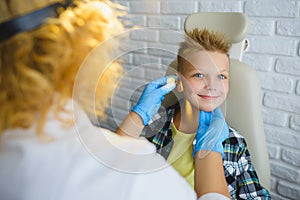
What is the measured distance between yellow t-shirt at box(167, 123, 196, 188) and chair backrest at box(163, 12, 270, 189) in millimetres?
120

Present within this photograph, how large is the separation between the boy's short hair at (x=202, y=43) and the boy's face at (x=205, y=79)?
0.05 feet

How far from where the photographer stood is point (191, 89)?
812 mm

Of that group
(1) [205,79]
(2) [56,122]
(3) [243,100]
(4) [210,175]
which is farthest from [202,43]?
(2) [56,122]

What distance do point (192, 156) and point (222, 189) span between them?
0.66 feet

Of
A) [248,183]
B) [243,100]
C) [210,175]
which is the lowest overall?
[248,183]

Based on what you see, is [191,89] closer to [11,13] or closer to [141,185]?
[141,185]

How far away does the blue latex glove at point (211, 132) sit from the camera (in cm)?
78

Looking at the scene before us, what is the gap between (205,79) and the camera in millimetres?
800

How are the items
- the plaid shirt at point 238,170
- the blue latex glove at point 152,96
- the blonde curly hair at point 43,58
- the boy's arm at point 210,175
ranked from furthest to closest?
1. the plaid shirt at point 238,170
2. the blue latex glove at point 152,96
3. the boy's arm at point 210,175
4. the blonde curly hair at point 43,58

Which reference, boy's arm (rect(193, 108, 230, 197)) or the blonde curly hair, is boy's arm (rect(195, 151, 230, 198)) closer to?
boy's arm (rect(193, 108, 230, 197))

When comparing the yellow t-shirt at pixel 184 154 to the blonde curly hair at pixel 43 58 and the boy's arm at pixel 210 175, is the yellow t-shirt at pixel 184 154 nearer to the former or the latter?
the boy's arm at pixel 210 175

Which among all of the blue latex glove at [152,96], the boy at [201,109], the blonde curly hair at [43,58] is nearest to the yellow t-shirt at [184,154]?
the boy at [201,109]

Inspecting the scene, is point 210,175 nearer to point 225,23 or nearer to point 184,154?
point 184,154

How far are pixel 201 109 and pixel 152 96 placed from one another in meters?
0.16
